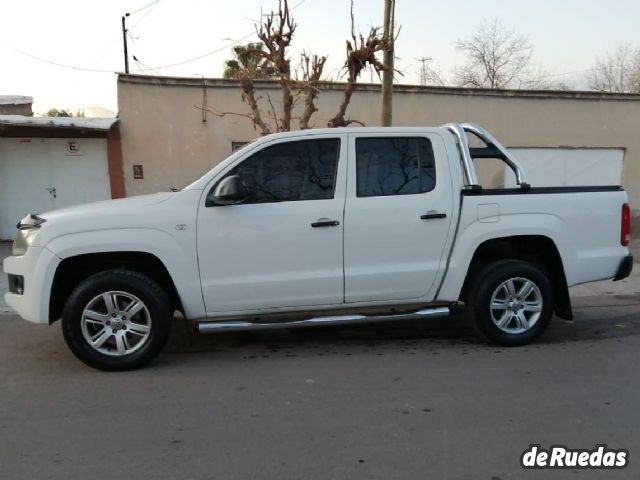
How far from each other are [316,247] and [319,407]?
135 centimetres

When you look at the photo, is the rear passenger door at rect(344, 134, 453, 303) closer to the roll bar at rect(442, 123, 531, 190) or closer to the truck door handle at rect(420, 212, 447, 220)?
the truck door handle at rect(420, 212, 447, 220)

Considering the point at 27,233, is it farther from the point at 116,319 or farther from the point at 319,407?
the point at 319,407

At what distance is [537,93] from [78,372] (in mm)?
12422

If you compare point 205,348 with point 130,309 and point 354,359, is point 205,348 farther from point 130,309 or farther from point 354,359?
point 354,359

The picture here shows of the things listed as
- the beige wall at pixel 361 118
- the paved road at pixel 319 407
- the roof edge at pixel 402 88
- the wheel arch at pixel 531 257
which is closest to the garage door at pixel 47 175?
the beige wall at pixel 361 118

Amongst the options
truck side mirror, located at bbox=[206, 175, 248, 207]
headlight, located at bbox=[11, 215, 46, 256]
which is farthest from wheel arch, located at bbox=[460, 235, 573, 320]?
headlight, located at bbox=[11, 215, 46, 256]

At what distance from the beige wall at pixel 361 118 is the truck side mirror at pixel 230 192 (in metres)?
7.01

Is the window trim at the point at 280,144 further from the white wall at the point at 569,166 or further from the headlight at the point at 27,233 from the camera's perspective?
the white wall at the point at 569,166

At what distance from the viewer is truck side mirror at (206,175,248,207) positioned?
14.2 ft

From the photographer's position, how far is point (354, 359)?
478cm

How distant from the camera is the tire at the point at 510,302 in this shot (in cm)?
493

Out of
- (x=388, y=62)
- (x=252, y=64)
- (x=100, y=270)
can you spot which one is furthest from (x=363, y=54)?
(x=100, y=270)

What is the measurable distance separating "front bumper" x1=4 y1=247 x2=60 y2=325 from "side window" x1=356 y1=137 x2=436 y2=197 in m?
2.57

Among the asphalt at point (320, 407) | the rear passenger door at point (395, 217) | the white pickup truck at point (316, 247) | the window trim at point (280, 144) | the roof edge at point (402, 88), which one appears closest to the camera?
the asphalt at point (320, 407)
